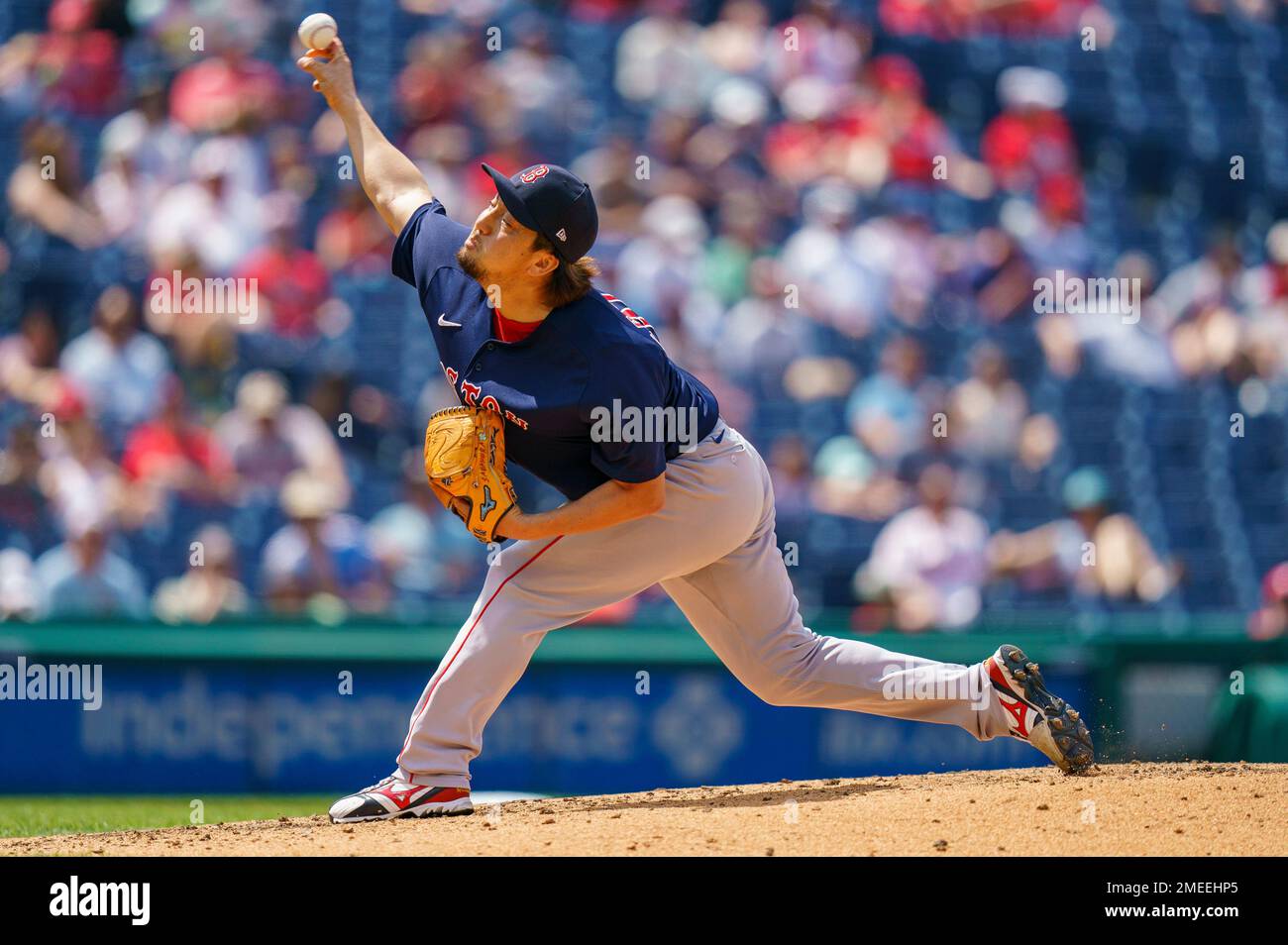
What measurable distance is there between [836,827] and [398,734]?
135 inches

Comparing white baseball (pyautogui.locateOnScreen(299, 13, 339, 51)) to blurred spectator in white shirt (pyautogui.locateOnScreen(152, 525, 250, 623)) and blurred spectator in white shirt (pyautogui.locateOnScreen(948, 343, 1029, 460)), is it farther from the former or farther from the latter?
blurred spectator in white shirt (pyautogui.locateOnScreen(948, 343, 1029, 460))

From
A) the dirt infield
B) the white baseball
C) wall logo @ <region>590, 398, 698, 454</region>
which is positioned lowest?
the dirt infield

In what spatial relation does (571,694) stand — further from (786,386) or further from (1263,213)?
(1263,213)

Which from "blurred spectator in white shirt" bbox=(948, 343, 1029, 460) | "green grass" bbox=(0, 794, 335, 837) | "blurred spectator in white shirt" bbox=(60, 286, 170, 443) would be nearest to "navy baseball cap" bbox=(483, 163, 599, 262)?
"green grass" bbox=(0, 794, 335, 837)

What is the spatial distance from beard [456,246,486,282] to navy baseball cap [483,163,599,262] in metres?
0.19

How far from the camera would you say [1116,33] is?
39.6 ft

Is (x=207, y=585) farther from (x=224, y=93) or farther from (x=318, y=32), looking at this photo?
(x=318, y=32)

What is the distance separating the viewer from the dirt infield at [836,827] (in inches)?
158

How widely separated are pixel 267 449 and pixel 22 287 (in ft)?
6.70

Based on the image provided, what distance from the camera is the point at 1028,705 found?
4957 mm

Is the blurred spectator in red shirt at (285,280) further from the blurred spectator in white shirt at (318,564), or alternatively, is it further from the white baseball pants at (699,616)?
the white baseball pants at (699,616)

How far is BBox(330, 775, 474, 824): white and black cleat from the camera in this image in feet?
14.8
